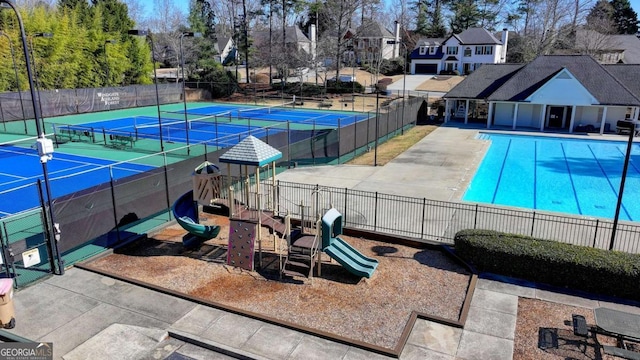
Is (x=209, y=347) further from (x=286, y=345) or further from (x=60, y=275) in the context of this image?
(x=60, y=275)

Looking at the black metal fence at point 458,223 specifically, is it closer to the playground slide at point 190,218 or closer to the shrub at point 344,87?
the playground slide at point 190,218

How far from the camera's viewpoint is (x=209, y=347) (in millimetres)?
9648

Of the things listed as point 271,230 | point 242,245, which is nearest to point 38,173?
point 271,230

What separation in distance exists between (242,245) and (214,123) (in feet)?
92.7

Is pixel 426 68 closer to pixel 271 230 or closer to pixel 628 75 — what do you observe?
pixel 628 75

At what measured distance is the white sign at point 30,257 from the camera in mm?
11562

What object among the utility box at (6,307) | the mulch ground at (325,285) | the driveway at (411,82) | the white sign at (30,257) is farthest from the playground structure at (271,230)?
the driveway at (411,82)

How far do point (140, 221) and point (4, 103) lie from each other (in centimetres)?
3282

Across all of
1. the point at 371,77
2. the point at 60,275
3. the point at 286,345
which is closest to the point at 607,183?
the point at 286,345

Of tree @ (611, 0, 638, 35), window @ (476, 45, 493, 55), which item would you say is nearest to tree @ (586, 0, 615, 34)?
tree @ (611, 0, 638, 35)

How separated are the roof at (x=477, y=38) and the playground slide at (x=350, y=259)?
69520 millimetres

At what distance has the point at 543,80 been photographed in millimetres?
39281

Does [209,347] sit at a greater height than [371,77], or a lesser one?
lesser

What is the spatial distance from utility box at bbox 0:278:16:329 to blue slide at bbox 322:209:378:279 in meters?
7.45
